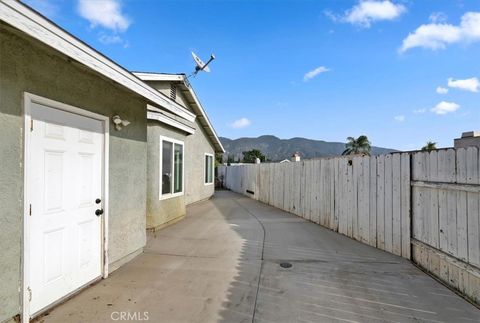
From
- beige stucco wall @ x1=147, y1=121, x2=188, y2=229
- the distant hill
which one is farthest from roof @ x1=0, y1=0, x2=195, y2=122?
the distant hill

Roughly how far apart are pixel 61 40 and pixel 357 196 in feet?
21.0

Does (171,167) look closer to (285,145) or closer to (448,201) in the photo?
(448,201)

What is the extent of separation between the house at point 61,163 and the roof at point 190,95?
5.80 metres

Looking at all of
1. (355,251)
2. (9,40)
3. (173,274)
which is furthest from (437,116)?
(9,40)

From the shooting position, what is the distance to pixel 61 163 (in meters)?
3.46

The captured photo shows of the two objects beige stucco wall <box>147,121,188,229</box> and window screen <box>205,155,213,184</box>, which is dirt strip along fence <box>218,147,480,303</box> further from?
window screen <box>205,155,213,184</box>

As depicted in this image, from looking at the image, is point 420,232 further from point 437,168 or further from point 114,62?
point 114,62

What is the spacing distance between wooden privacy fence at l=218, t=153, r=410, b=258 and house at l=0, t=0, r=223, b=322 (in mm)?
4684

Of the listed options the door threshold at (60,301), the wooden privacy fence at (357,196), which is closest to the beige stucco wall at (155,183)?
the door threshold at (60,301)

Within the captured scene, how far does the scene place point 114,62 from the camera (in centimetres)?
385

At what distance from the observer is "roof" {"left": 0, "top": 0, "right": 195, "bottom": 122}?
2.31 m

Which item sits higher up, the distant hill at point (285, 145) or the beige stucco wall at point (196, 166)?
the distant hill at point (285, 145)

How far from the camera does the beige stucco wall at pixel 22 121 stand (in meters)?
2.67

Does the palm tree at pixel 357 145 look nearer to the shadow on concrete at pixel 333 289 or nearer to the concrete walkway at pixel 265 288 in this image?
the shadow on concrete at pixel 333 289
